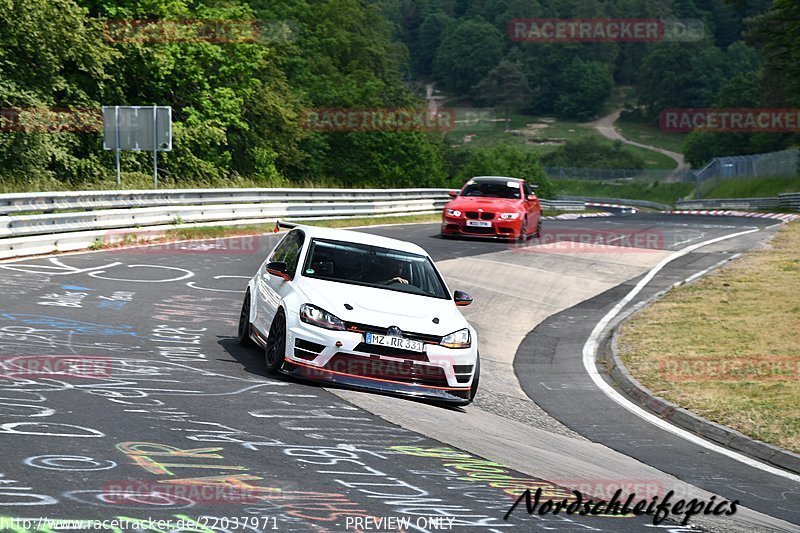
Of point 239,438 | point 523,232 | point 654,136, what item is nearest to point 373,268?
point 239,438

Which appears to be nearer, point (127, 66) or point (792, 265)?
point (792, 265)

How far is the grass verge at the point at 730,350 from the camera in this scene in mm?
11781

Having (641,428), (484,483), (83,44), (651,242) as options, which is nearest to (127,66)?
(83,44)

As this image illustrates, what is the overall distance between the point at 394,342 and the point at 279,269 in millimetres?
1829

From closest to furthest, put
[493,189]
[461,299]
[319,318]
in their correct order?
[319,318], [461,299], [493,189]

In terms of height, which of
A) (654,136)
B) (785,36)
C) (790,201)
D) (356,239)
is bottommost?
(790,201)

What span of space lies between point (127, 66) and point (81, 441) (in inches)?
1275

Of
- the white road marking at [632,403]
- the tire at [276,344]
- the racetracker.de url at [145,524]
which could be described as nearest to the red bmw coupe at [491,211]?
the white road marking at [632,403]

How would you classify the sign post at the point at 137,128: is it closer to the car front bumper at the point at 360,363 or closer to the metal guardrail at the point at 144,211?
the metal guardrail at the point at 144,211

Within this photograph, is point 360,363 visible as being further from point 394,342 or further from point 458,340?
point 458,340

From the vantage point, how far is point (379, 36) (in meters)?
95.2

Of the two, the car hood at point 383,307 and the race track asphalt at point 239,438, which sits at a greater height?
the car hood at point 383,307

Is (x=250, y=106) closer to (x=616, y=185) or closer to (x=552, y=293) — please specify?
(x=552, y=293)

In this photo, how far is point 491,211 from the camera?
27391mm
